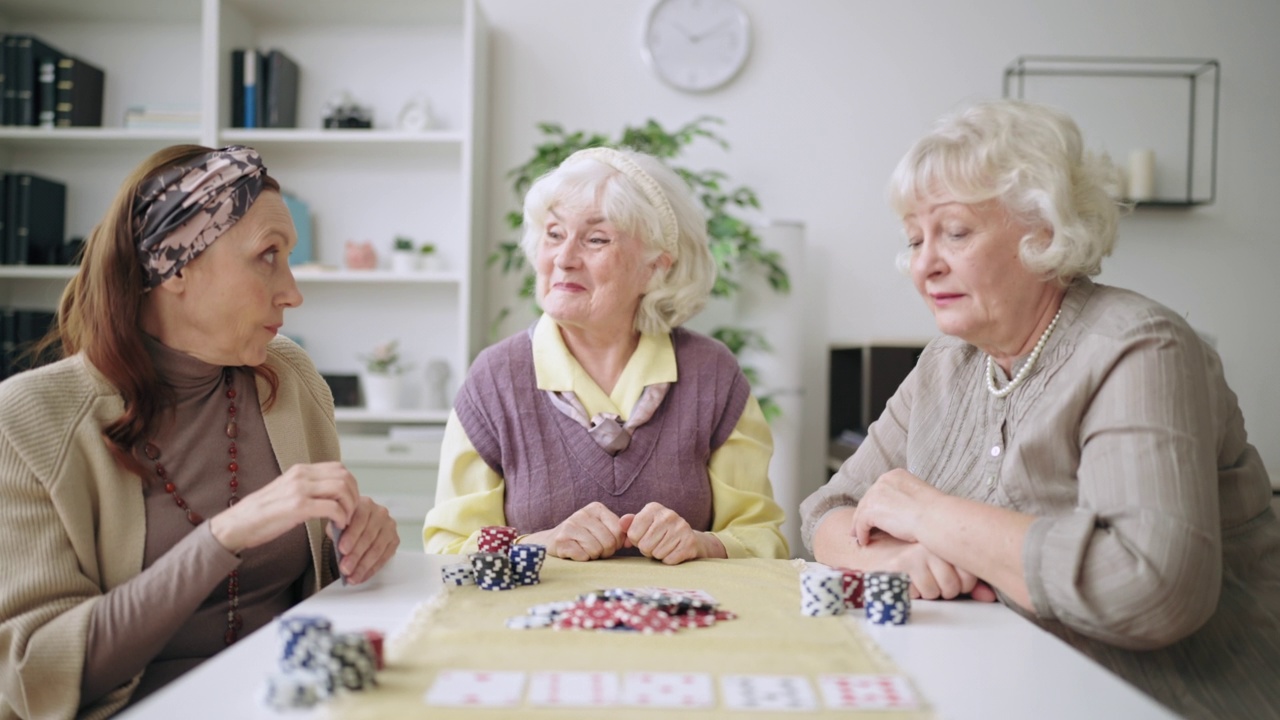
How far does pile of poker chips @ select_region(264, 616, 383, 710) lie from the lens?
0.91m

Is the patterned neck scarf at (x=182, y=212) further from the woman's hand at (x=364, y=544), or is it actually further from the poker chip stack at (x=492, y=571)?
the poker chip stack at (x=492, y=571)

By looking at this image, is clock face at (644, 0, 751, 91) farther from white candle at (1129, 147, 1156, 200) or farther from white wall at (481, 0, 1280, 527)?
white candle at (1129, 147, 1156, 200)

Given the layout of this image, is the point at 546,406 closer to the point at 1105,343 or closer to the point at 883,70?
the point at 1105,343

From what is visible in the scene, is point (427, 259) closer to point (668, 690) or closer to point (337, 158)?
point (337, 158)

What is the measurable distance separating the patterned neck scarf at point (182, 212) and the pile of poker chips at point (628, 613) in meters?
0.76

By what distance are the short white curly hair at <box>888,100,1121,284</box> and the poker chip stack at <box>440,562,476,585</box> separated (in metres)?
0.86

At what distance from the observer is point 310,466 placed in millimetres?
1343

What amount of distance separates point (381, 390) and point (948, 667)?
10.9 feet

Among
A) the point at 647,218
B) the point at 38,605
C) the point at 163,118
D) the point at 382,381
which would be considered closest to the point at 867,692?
the point at 38,605

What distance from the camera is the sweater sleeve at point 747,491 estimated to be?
1.92 metres

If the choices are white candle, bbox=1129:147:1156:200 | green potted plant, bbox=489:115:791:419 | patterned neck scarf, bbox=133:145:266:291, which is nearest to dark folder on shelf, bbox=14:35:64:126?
green potted plant, bbox=489:115:791:419

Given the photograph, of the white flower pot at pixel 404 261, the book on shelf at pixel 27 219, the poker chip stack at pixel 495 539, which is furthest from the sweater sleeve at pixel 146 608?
the book on shelf at pixel 27 219

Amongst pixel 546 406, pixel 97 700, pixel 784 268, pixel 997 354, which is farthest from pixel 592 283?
pixel 784 268

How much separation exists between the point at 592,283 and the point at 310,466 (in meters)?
0.85
